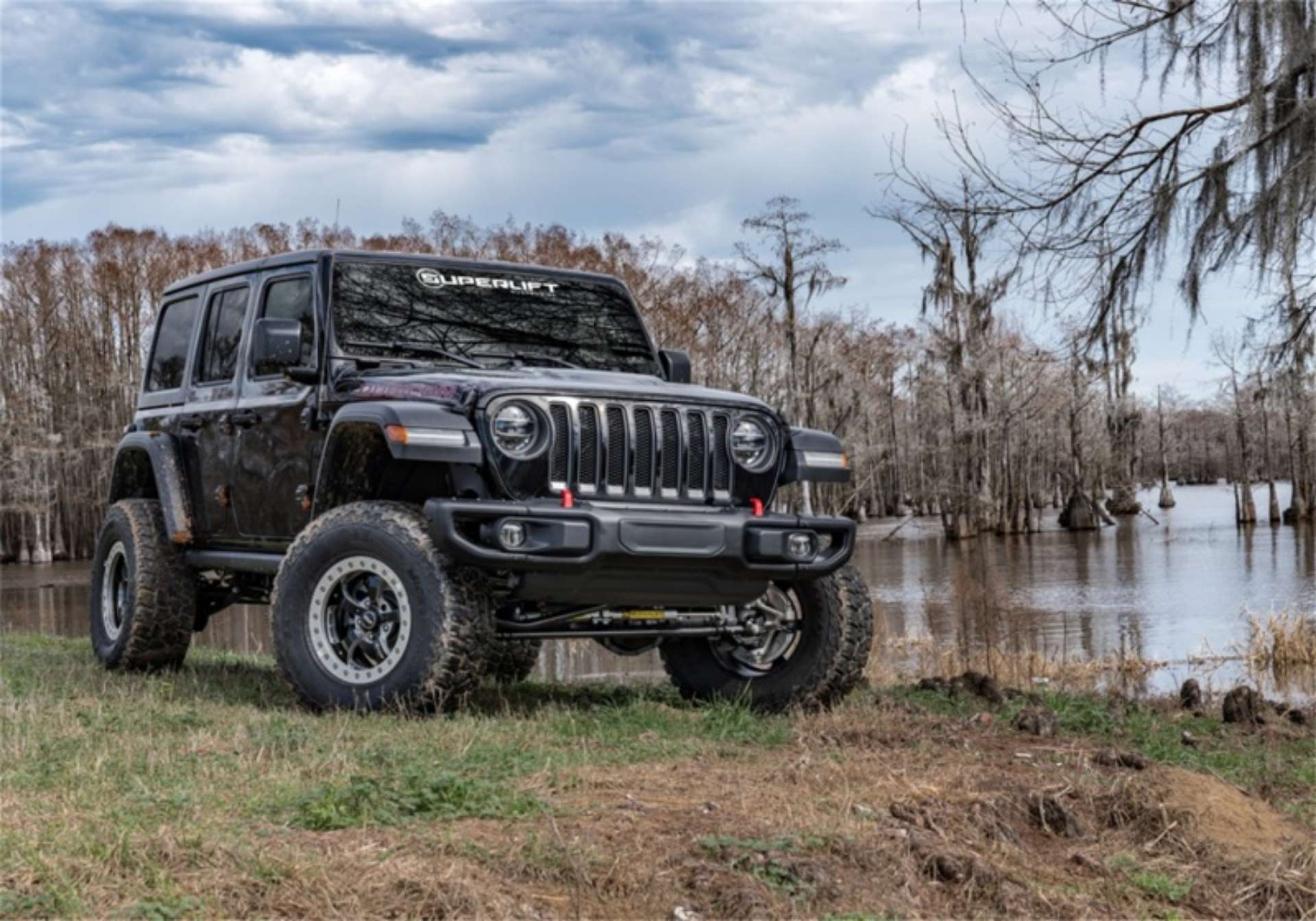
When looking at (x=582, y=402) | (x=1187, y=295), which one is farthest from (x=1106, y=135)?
(x=582, y=402)

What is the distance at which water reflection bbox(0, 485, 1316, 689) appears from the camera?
18.0 m

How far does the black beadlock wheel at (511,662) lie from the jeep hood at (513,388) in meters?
2.54

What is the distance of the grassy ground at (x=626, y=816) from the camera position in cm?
452

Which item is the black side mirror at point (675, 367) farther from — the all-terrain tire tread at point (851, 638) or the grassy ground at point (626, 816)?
the grassy ground at point (626, 816)

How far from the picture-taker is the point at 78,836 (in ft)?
15.6

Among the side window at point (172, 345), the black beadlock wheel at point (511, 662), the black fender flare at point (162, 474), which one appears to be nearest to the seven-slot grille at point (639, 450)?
the black beadlock wheel at point (511, 662)

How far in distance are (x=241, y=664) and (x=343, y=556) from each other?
4.21 metres

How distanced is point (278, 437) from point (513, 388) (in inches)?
77.9

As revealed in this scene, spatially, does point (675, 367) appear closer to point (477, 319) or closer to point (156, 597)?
point (477, 319)

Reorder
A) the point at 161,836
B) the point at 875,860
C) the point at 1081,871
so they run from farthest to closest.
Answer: the point at 1081,871 < the point at 875,860 < the point at 161,836

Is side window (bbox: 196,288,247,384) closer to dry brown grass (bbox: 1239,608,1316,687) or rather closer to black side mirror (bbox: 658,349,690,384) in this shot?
black side mirror (bbox: 658,349,690,384)

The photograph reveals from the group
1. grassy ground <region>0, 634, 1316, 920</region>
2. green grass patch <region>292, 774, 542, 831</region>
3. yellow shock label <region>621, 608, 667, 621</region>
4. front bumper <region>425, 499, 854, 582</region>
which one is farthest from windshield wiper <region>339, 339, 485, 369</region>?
green grass patch <region>292, 774, 542, 831</region>

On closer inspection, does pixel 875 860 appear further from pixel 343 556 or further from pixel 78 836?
pixel 343 556

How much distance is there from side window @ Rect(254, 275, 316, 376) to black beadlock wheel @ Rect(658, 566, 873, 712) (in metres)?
2.56
